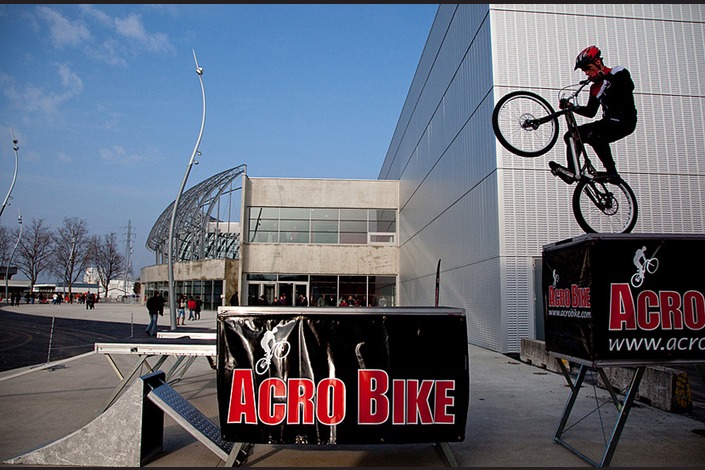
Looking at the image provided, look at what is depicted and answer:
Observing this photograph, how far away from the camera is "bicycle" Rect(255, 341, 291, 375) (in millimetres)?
4451

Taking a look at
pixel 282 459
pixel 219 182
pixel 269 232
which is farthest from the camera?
pixel 219 182

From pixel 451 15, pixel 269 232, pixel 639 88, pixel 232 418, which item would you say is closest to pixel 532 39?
pixel 639 88

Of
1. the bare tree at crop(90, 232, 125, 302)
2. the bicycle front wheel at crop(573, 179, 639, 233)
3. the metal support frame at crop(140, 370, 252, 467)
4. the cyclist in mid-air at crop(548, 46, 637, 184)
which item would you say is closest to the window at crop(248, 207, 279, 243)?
the bicycle front wheel at crop(573, 179, 639, 233)

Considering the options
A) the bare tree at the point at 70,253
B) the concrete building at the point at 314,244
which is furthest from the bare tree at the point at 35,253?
the concrete building at the point at 314,244

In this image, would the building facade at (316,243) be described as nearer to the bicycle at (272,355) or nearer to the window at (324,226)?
the window at (324,226)

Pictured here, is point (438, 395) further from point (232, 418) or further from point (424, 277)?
point (424, 277)

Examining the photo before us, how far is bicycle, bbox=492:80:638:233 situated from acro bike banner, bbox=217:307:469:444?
4061 millimetres

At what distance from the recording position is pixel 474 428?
6262mm

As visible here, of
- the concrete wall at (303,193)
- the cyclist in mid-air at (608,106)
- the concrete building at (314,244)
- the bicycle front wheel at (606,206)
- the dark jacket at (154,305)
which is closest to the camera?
the cyclist in mid-air at (608,106)

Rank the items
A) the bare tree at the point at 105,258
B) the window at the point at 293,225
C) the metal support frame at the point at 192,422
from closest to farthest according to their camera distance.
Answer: the metal support frame at the point at 192,422 → the window at the point at 293,225 → the bare tree at the point at 105,258

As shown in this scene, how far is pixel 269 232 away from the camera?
1292 inches

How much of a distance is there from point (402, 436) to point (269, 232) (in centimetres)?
2918

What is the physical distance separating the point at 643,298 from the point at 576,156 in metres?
3.40

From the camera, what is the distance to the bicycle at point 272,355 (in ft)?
14.6
